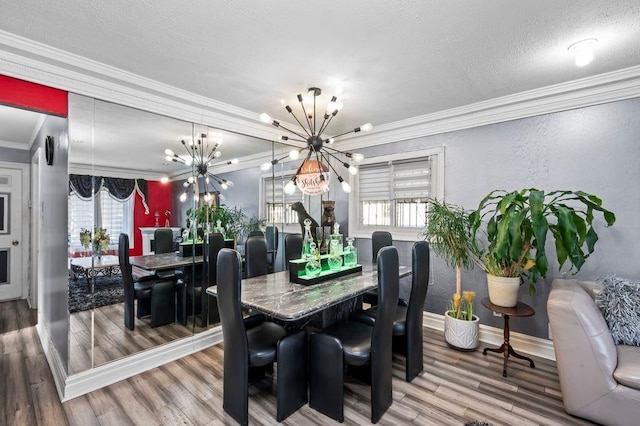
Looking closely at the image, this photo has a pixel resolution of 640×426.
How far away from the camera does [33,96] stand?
86.4 inches

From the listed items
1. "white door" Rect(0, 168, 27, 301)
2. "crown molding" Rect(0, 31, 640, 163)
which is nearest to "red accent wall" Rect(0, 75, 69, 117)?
"crown molding" Rect(0, 31, 640, 163)

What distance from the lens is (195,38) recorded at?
2.01 metres

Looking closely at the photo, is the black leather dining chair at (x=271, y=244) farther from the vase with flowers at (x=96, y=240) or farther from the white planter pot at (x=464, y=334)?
the white planter pot at (x=464, y=334)

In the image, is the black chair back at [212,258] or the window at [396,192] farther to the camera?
the window at [396,192]

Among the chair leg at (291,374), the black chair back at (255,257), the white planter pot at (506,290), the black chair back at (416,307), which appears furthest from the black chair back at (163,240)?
the white planter pot at (506,290)

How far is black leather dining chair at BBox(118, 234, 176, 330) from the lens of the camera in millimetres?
2645

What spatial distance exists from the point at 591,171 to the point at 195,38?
3.57 metres

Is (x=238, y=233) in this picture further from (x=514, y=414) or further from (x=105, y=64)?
(x=514, y=414)

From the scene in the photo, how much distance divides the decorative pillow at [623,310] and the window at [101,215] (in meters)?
3.94

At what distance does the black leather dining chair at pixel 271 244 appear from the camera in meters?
4.00

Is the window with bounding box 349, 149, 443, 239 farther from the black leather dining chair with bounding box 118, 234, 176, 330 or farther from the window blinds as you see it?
the black leather dining chair with bounding box 118, 234, 176, 330

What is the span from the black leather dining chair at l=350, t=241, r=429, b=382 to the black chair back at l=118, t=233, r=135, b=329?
2.04 meters

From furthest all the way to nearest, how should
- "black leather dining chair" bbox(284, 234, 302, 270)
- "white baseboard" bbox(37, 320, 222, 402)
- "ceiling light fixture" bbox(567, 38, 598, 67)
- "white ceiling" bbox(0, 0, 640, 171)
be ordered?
"black leather dining chair" bbox(284, 234, 302, 270), "white baseboard" bbox(37, 320, 222, 402), "ceiling light fixture" bbox(567, 38, 598, 67), "white ceiling" bbox(0, 0, 640, 171)

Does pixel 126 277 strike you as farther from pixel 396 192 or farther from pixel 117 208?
pixel 396 192
